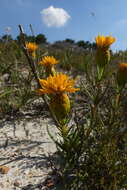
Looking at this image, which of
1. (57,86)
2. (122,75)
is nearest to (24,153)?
(57,86)

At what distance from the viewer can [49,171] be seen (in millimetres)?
1656

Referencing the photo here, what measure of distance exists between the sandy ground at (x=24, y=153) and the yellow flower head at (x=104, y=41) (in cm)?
78

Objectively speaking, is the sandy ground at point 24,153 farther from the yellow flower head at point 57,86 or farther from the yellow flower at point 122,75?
the yellow flower at point 122,75

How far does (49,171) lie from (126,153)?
528 mm

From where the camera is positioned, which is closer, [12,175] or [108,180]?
[108,180]

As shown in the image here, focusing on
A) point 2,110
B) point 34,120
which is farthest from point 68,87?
point 2,110

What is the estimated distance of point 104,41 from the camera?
1.84m

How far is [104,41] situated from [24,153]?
1.02 meters

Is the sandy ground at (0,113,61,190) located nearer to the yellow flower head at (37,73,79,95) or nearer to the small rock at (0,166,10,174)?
the small rock at (0,166,10,174)

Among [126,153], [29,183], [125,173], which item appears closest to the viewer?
[125,173]

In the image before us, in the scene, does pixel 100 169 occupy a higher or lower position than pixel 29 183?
higher

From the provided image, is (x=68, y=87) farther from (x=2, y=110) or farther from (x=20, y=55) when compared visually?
(x=20, y=55)

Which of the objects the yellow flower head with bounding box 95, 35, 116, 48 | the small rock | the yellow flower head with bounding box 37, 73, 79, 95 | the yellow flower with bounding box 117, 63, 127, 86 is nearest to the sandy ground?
the small rock

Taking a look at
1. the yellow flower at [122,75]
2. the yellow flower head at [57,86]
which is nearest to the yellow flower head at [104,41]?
the yellow flower at [122,75]
